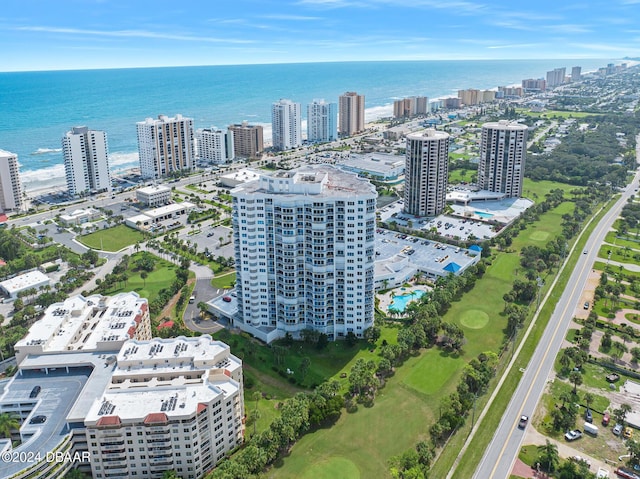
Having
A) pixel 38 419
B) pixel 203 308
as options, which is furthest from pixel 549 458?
pixel 203 308

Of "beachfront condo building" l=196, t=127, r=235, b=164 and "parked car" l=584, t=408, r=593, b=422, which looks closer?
"parked car" l=584, t=408, r=593, b=422

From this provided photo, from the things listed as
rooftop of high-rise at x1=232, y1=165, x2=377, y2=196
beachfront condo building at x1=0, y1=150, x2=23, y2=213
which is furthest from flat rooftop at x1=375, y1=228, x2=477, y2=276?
beachfront condo building at x1=0, y1=150, x2=23, y2=213

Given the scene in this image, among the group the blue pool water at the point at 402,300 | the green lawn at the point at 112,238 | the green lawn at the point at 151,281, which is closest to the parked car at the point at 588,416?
the blue pool water at the point at 402,300

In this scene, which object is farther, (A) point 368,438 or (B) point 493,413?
(B) point 493,413

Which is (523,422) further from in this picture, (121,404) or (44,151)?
(44,151)

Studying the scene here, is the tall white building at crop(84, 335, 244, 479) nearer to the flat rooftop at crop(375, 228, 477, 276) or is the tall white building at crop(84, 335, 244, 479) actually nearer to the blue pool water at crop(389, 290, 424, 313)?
the blue pool water at crop(389, 290, 424, 313)

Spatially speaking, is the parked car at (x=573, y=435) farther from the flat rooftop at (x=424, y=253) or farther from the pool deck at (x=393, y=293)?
the flat rooftop at (x=424, y=253)

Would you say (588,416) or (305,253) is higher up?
(305,253)
